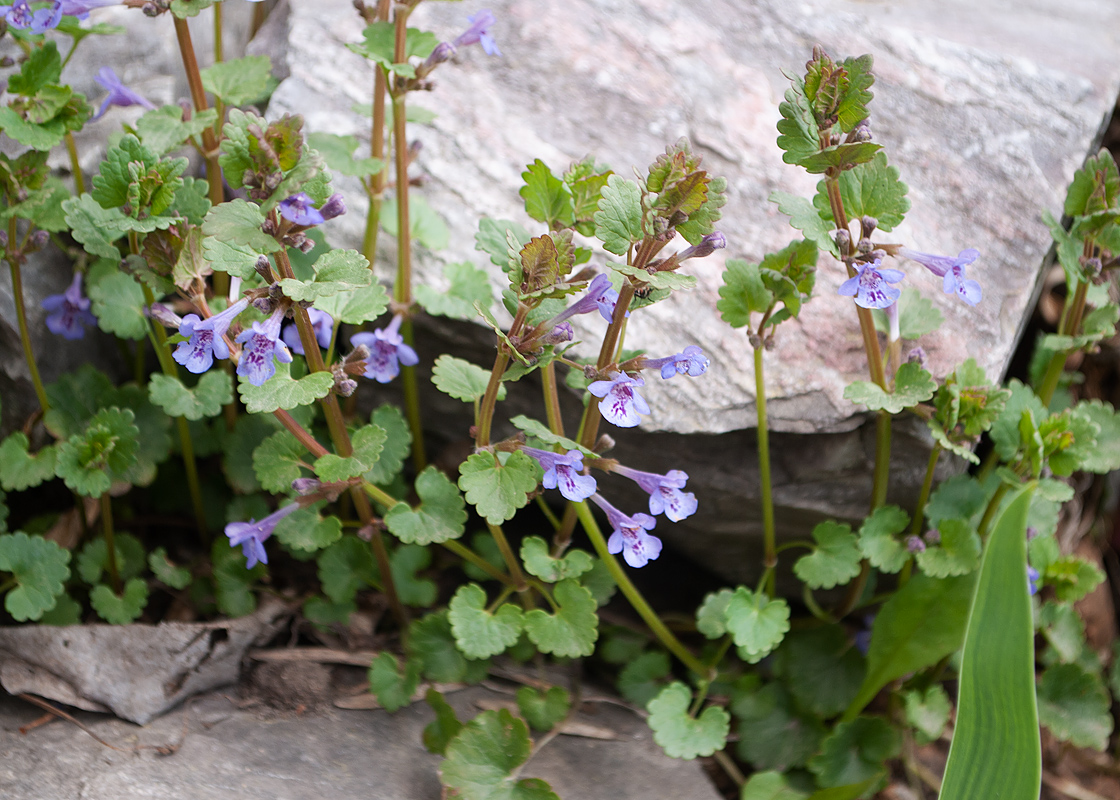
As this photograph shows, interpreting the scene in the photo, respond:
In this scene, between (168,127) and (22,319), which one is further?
(22,319)

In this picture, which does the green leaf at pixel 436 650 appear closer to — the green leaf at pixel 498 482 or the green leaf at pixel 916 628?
the green leaf at pixel 498 482

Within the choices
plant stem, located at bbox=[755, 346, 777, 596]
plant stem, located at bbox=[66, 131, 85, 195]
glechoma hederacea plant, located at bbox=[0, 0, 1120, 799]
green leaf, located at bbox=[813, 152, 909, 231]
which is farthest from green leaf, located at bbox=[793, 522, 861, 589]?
plant stem, located at bbox=[66, 131, 85, 195]

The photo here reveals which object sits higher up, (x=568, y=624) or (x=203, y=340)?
(x=203, y=340)

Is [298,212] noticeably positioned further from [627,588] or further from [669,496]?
[627,588]

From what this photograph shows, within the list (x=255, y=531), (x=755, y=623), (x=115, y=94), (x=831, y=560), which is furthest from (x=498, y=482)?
(x=115, y=94)

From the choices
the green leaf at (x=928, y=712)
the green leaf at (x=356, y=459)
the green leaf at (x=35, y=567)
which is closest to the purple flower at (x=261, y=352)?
the green leaf at (x=356, y=459)

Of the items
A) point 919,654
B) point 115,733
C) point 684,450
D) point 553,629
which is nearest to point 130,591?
point 115,733

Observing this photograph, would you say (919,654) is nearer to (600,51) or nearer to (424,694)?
(424,694)
